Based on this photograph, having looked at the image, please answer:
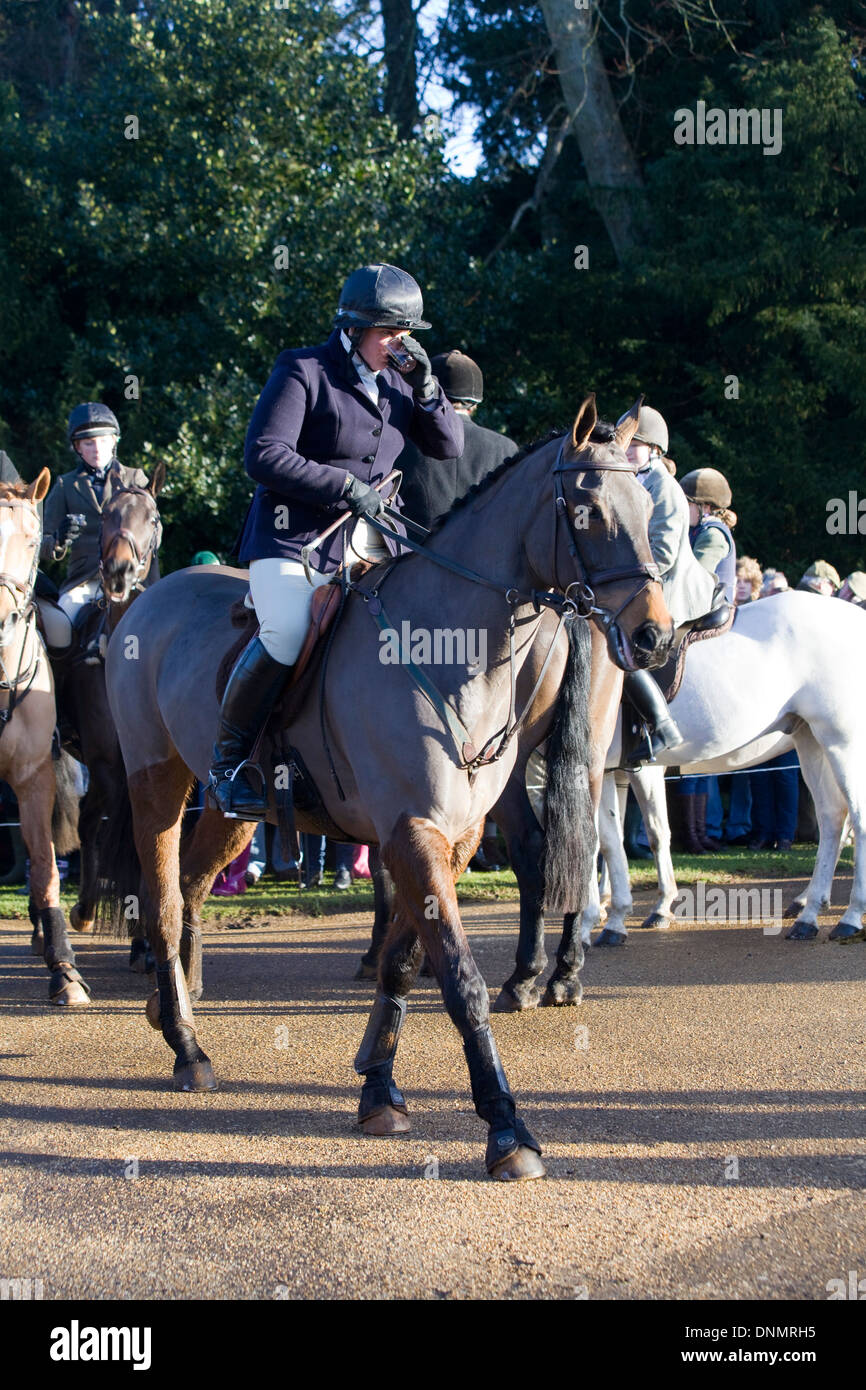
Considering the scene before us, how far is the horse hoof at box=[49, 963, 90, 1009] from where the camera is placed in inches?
271

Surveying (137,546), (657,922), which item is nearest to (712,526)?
(657,922)

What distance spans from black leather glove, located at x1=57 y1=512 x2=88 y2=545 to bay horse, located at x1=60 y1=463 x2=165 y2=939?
1.37ft

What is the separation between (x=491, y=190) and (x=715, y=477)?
37.4ft

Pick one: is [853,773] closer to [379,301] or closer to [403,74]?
[379,301]

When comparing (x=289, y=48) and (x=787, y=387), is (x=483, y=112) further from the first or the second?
(x=787, y=387)

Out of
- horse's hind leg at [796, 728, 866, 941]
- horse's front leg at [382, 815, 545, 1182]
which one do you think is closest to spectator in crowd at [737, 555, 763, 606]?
horse's hind leg at [796, 728, 866, 941]

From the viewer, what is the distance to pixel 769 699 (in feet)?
26.9

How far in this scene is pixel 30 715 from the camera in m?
7.39

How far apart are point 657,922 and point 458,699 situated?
4.45m

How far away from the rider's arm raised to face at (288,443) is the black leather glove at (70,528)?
3716mm

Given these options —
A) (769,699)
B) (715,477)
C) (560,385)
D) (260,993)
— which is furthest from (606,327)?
(260,993)

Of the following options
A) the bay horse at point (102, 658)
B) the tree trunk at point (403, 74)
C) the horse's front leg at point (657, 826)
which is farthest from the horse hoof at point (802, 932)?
the tree trunk at point (403, 74)

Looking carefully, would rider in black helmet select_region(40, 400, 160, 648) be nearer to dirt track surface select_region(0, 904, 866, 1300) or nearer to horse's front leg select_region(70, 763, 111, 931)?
horse's front leg select_region(70, 763, 111, 931)

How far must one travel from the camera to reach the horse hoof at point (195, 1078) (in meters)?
5.30
